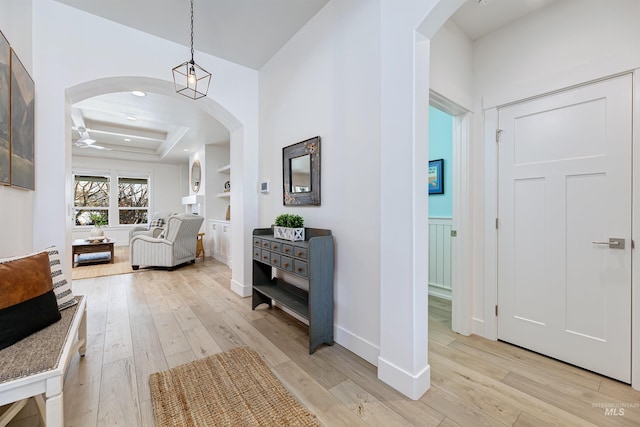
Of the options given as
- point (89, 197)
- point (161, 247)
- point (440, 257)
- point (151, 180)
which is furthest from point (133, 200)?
point (440, 257)

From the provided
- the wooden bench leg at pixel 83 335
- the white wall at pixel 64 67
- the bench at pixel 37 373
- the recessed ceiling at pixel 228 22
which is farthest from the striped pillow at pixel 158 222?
the bench at pixel 37 373

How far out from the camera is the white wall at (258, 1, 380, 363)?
192cm

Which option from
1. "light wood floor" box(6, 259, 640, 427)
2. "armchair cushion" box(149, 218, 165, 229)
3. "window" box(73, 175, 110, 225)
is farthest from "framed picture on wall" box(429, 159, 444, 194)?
"window" box(73, 175, 110, 225)

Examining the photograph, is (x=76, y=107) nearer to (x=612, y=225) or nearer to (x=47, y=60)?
(x=47, y=60)

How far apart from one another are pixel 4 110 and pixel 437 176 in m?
3.93

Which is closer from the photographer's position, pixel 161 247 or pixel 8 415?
pixel 8 415

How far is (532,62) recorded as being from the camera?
6.93 feet

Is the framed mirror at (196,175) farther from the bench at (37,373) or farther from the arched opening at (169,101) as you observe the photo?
the bench at (37,373)

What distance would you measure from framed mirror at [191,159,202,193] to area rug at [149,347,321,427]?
18.8 feet

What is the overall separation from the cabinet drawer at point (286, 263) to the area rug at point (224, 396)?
0.74 meters

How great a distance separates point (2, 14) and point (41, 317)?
6.42 feet

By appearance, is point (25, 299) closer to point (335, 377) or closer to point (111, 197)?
point (335, 377)

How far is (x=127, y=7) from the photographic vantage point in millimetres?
2328

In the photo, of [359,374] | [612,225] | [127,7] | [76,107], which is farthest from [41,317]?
[76,107]
